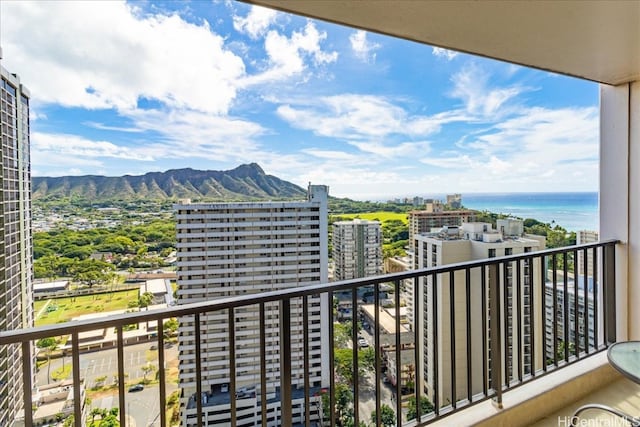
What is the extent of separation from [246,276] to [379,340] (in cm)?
170

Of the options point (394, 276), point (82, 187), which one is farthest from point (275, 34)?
point (394, 276)

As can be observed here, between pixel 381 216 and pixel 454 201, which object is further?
pixel 454 201

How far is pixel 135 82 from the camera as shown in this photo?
540 cm

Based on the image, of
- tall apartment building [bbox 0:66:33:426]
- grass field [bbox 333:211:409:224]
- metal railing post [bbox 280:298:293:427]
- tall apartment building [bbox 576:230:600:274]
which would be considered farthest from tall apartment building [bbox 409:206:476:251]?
tall apartment building [bbox 0:66:33:426]

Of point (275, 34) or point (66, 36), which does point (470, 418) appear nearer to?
point (66, 36)

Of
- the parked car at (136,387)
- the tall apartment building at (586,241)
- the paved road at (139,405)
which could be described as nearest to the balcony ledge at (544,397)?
the tall apartment building at (586,241)

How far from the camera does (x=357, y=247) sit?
3055mm

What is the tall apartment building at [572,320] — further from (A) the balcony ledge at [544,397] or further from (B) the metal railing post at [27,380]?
(B) the metal railing post at [27,380]

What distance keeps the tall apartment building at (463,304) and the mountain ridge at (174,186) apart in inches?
68.9

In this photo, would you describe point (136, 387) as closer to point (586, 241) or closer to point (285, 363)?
point (285, 363)

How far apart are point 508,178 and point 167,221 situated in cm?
526

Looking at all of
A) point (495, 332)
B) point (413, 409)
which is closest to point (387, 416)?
point (413, 409)

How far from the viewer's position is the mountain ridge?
8.71 ft

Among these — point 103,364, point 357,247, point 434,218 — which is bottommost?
point 103,364
